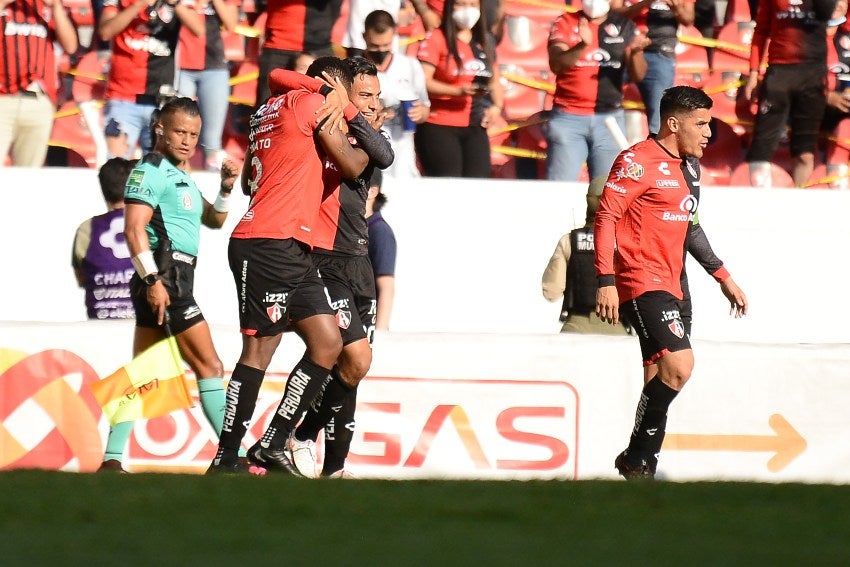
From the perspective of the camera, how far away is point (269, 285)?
20.9 ft

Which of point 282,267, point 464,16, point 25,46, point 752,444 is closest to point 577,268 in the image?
point 752,444

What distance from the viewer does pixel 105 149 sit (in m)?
10.3

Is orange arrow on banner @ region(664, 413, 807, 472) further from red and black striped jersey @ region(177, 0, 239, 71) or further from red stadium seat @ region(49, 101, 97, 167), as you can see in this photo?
red stadium seat @ region(49, 101, 97, 167)

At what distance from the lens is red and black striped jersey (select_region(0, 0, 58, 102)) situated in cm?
1064

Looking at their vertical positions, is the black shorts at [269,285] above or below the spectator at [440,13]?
below

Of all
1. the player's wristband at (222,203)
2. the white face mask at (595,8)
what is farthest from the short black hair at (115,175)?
the white face mask at (595,8)

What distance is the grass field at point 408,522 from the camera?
4.38m

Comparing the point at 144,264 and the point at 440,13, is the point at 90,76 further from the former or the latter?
the point at 144,264

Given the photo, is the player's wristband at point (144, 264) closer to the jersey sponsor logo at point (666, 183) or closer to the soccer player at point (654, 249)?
the soccer player at point (654, 249)

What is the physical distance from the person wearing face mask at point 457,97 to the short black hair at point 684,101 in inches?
137

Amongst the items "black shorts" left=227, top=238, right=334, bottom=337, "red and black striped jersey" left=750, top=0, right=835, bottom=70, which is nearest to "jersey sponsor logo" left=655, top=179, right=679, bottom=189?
"black shorts" left=227, top=238, right=334, bottom=337

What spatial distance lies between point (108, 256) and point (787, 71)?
627 cm

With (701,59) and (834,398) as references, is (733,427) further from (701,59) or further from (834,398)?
(701,59)

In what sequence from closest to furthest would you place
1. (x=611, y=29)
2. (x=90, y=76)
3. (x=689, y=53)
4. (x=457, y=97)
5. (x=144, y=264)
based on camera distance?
(x=144, y=264) < (x=457, y=97) < (x=611, y=29) < (x=90, y=76) < (x=689, y=53)
